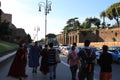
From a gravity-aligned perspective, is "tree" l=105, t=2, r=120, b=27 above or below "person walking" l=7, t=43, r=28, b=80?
above

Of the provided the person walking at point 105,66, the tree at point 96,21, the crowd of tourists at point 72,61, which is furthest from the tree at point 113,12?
the person walking at point 105,66

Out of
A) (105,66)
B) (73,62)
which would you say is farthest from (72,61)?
(105,66)

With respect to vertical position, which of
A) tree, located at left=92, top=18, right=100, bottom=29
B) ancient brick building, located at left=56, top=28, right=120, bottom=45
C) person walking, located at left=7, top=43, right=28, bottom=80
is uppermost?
tree, located at left=92, top=18, right=100, bottom=29

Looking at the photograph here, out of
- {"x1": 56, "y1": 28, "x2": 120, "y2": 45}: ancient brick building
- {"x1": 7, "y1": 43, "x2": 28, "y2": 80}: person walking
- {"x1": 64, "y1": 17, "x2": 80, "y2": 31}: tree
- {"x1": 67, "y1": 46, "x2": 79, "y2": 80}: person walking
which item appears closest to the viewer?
{"x1": 67, "y1": 46, "x2": 79, "y2": 80}: person walking

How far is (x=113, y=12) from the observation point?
120 meters

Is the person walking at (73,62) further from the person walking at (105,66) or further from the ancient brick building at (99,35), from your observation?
the ancient brick building at (99,35)

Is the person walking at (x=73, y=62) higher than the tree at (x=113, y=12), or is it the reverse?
the tree at (x=113, y=12)

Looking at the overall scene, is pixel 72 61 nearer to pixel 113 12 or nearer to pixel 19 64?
pixel 19 64

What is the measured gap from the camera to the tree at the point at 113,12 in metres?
118

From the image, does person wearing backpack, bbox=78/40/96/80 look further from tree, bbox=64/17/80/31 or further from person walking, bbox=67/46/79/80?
tree, bbox=64/17/80/31

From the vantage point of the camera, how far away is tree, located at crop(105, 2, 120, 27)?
386 ft

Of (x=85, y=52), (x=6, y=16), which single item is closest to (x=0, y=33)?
(x=85, y=52)

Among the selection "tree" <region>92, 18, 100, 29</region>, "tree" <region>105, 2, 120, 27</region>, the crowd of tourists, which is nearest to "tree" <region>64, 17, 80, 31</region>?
"tree" <region>92, 18, 100, 29</region>

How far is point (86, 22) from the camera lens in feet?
486
